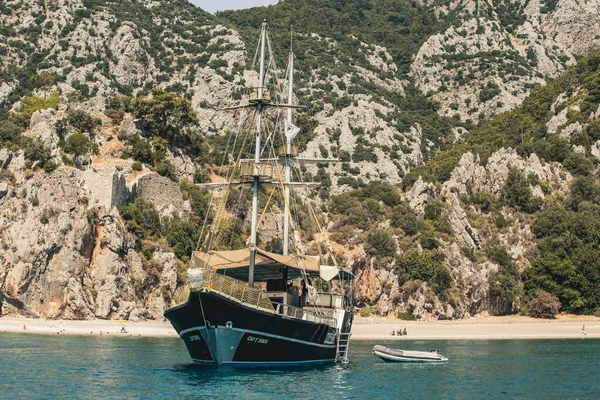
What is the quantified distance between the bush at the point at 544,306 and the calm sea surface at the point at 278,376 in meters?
25.8

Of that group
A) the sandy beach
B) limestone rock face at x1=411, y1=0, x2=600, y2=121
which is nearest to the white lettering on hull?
the sandy beach

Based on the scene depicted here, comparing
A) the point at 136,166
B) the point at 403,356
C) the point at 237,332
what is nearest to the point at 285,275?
the point at 237,332

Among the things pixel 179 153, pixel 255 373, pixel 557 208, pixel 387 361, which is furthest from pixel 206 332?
pixel 557 208

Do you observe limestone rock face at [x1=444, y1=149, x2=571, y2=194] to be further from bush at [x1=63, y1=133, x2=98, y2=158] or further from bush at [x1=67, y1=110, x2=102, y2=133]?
bush at [x1=67, y1=110, x2=102, y2=133]

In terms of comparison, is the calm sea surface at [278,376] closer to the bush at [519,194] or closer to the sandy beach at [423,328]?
the sandy beach at [423,328]

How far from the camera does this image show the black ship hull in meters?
33.3

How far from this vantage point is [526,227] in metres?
87.6

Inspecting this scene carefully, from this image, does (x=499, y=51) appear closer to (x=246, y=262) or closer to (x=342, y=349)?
(x=342, y=349)

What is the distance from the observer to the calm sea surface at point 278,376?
2881cm

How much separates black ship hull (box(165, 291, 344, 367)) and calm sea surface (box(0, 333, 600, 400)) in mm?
839

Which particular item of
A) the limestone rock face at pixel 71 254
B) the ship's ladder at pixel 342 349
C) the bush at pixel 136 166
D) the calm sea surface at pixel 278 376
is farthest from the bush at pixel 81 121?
the ship's ladder at pixel 342 349

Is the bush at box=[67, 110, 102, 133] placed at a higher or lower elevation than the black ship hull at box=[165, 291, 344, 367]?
higher

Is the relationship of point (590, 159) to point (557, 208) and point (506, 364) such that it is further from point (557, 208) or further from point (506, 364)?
point (506, 364)

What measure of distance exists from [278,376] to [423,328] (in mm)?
40267
